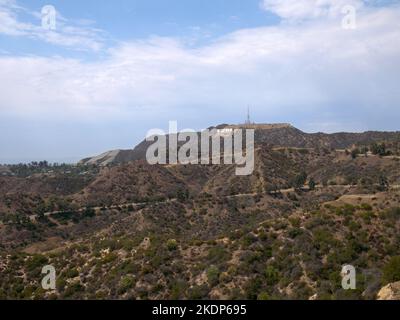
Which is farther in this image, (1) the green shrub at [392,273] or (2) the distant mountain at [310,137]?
(2) the distant mountain at [310,137]

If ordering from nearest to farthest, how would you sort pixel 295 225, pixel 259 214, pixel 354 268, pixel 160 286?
pixel 354 268 → pixel 160 286 → pixel 295 225 → pixel 259 214

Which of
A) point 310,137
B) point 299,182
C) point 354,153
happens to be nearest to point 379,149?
point 354,153

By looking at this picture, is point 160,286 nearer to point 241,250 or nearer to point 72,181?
point 241,250

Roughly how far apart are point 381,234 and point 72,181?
111938 millimetres

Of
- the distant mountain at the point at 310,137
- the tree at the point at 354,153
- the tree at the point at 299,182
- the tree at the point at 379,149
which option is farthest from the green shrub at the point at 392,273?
the distant mountain at the point at 310,137

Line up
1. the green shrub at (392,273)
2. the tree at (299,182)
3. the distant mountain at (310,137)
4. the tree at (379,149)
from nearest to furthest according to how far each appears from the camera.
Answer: the green shrub at (392,273), the tree at (299,182), the tree at (379,149), the distant mountain at (310,137)

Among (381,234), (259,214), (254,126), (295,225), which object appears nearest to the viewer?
(381,234)

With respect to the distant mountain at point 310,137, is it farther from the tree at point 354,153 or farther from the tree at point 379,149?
the tree at point 379,149

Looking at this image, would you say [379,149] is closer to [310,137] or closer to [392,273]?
[310,137]

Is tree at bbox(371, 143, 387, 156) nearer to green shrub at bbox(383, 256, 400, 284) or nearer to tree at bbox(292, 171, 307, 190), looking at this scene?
tree at bbox(292, 171, 307, 190)
